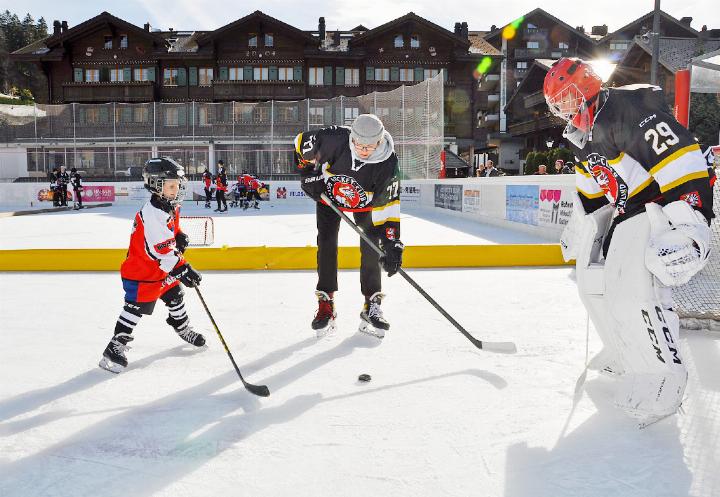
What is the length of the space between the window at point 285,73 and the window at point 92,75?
9.76m

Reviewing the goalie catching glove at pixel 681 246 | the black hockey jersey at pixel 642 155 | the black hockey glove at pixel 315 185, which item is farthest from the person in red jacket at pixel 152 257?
the goalie catching glove at pixel 681 246

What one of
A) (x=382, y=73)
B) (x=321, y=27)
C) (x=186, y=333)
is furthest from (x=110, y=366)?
(x=321, y=27)

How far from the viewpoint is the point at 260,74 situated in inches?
1256

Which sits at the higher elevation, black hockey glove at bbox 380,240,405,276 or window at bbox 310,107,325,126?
window at bbox 310,107,325,126

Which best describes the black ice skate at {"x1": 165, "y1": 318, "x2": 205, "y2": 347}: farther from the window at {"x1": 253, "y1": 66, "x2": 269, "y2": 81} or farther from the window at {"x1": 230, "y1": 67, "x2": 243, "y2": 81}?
the window at {"x1": 230, "y1": 67, "x2": 243, "y2": 81}

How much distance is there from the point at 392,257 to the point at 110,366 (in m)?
1.48

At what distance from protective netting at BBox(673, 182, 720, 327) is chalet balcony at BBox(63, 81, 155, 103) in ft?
103

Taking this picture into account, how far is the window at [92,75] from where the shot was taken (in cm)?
3281

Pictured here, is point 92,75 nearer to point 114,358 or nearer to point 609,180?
point 114,358

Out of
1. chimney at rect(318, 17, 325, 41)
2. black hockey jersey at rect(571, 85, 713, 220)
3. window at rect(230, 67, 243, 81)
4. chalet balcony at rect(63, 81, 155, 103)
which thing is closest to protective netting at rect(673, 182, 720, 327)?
black hockey jersey at rect(571, 85, 713, 220)

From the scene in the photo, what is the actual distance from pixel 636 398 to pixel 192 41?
3623 centimetres

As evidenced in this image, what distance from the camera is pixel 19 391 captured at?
254cm

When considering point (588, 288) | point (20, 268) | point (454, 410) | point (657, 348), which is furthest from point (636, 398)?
point (20, 268)

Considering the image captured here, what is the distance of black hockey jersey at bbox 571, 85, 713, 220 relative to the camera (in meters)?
1.97
